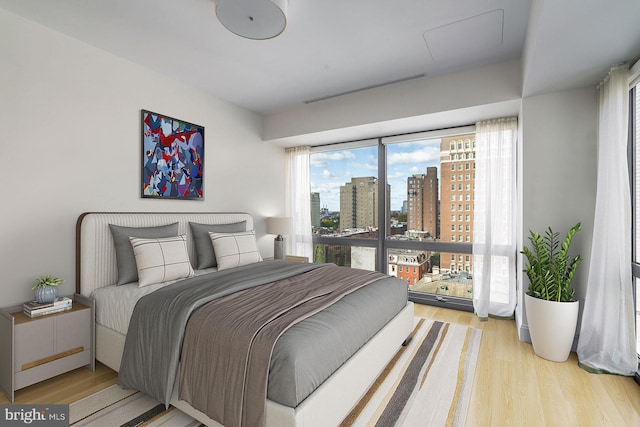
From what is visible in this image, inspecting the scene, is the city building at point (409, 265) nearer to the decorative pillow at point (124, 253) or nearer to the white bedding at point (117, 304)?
the white bedding at point (117, 304)

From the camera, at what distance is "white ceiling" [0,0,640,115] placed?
6.32 feet

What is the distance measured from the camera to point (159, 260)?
2.60 m

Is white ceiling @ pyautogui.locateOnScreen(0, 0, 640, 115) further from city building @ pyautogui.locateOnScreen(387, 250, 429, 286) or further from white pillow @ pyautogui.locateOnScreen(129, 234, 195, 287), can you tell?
city building @ pyautogui.locateOnScreen(387, 250, 429, 286)

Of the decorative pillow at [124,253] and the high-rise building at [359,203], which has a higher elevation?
the high-rise building at [359,203]

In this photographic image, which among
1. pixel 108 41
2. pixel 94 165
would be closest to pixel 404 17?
pixel 108 41

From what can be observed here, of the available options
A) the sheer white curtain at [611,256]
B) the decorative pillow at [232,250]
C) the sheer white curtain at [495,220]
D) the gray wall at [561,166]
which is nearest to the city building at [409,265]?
the sheer white curtain at [495,220]

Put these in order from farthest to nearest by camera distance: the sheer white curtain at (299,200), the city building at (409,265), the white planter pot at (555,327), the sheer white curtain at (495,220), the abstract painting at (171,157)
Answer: the sheer white curtain at (299,200), the city building at (409,265), the sheer white curtain at (495,220), the abstract painting at (171,157), the white planter pot at (555,327)

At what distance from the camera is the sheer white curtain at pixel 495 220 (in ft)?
11.2

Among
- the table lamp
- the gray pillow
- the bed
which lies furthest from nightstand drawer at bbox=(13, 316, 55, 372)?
the table lamp

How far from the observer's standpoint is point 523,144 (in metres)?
2.86

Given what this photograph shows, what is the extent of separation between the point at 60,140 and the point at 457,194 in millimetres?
4116

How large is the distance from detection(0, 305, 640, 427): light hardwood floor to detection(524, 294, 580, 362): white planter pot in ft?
0.29

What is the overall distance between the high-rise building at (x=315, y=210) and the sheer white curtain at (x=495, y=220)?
2.34 metres

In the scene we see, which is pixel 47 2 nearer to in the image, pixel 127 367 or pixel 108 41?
pixel 108 41
